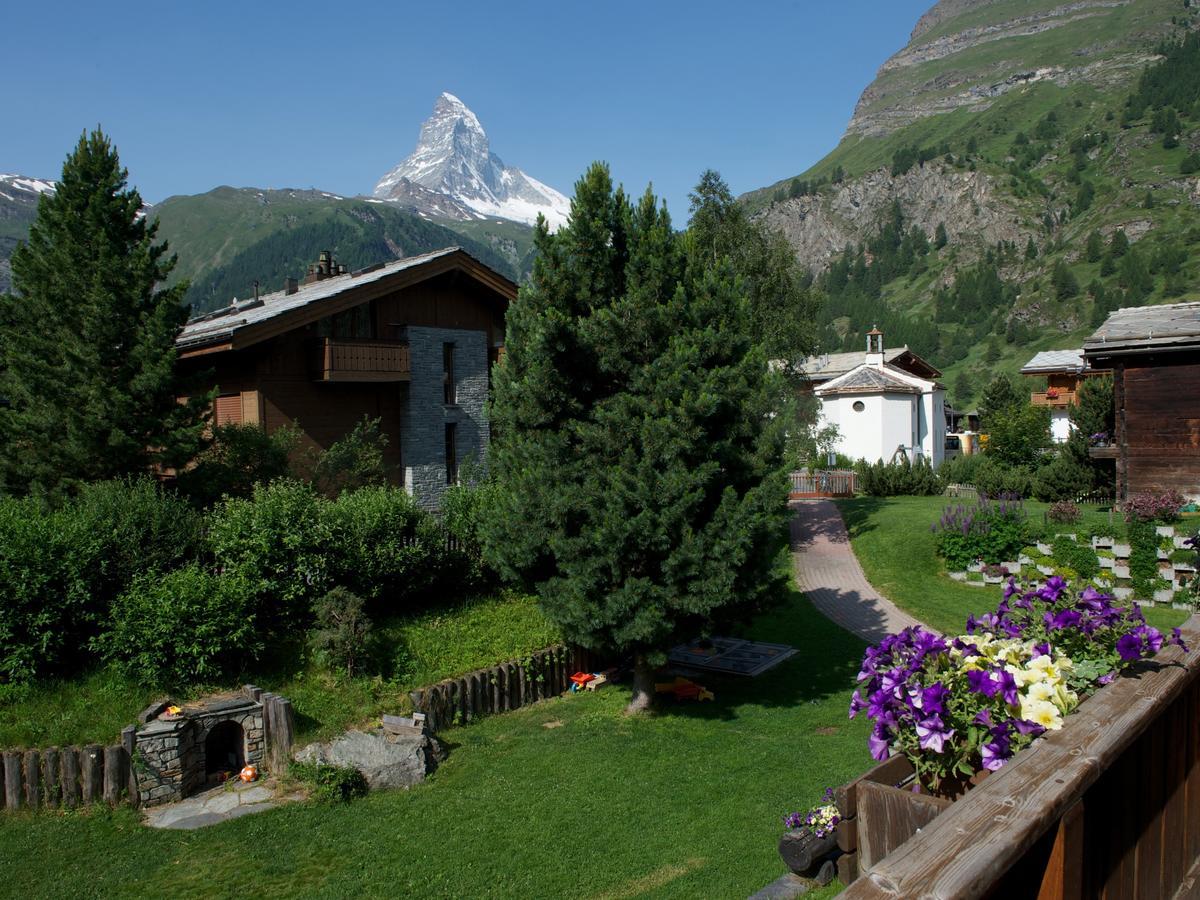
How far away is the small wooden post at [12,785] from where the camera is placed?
1009cm

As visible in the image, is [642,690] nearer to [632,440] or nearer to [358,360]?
[632,440]

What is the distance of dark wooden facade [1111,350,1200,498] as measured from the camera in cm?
2295

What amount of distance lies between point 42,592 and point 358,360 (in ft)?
44.0

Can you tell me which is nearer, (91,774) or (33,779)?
(33,779)

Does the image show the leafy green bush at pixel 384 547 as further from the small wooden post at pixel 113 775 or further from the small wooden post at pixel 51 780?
the small wooden post at pixel 51 780

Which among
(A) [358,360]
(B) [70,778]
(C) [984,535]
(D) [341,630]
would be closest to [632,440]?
(D) [341,630]

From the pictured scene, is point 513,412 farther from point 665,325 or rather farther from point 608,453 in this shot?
point 665,325

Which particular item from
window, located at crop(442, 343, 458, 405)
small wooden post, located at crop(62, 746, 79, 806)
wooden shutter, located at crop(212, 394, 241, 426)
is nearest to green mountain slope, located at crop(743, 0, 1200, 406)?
window, located at crop(442, 343, 458, 405)

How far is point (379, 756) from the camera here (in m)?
11.2

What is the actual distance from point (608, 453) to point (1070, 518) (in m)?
16.4

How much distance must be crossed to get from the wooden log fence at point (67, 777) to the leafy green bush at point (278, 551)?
323cm

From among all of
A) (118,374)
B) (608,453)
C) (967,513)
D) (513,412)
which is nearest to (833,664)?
(608,453)

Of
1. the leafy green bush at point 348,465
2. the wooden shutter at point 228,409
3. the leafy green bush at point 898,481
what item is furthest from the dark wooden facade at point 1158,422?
the wooden shutter at point 228,409

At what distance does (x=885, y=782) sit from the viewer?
11.6 feet
